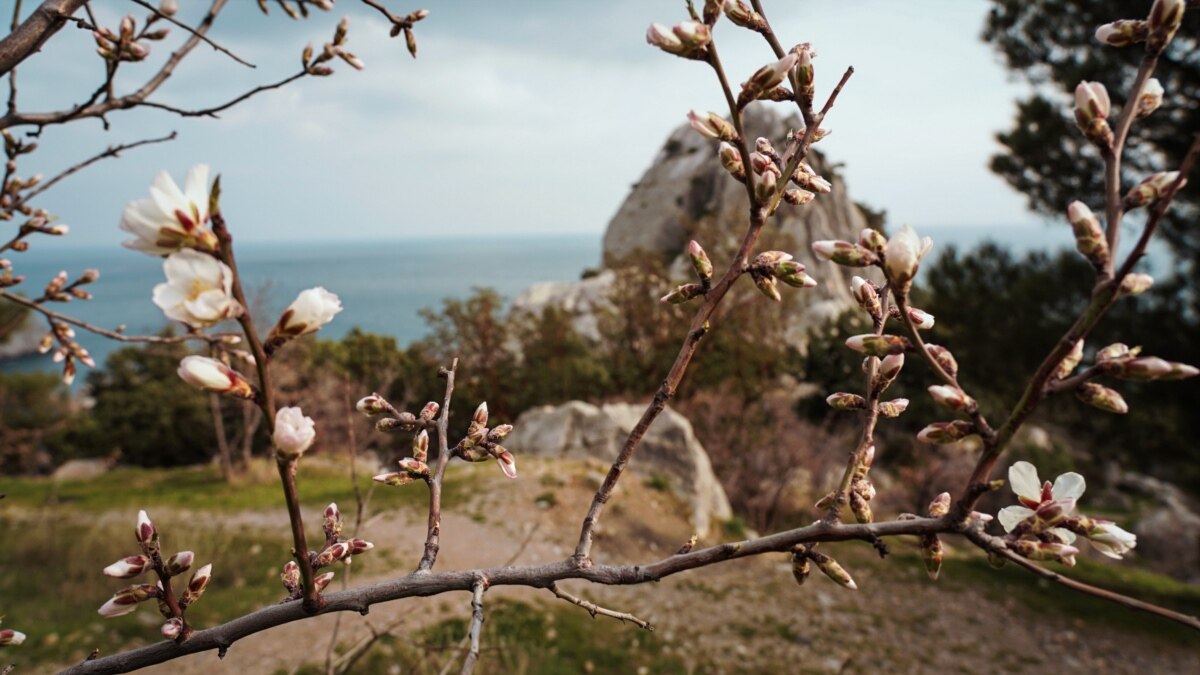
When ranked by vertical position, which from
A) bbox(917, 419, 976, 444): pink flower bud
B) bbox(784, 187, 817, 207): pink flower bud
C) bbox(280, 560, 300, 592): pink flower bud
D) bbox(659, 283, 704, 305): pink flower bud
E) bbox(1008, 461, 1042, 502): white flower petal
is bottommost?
bbox(280, 560, 300, 592): pink flower bud

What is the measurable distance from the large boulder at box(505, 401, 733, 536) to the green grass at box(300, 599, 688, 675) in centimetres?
343

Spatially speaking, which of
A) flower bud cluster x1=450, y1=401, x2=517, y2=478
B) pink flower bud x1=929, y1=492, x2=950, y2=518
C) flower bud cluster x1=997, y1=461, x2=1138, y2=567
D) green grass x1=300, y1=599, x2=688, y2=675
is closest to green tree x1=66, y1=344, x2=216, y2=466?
green grass x1=300, y1=599, x2=688, y2=675

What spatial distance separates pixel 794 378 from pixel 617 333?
4658 millimetres

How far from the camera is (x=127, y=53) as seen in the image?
172 centimetres

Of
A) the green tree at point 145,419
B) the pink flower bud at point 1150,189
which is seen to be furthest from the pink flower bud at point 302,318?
the green tree at point 145,419

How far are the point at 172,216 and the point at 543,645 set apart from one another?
223 inches

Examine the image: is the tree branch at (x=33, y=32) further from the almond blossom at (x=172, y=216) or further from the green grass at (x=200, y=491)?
the green grass at (x=200, y=491)

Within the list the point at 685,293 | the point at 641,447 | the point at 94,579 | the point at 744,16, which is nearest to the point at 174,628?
the point at 685,293

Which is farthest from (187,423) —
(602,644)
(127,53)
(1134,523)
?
(1134,523)

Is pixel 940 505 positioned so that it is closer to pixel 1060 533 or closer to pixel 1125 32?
pixel 1060 533

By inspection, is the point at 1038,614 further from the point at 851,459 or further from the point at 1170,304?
the point at 851,459

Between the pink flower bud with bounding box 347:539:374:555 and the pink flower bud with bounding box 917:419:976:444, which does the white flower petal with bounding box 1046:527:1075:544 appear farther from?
the pink flower bud with bounding box 347:539:374:555

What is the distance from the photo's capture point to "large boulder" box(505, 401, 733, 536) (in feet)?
33.1

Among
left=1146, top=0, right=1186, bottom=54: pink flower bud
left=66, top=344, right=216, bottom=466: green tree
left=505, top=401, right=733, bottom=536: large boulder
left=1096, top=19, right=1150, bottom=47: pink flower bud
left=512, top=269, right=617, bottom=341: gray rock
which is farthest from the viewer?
left=512, top=269, right=617, bottom=341: gray rock
